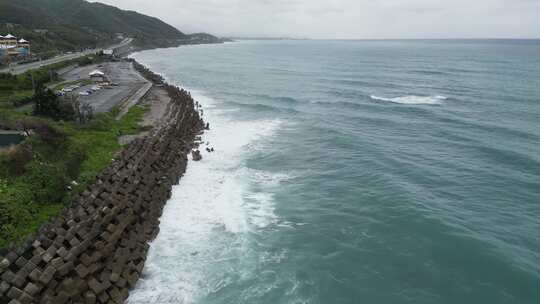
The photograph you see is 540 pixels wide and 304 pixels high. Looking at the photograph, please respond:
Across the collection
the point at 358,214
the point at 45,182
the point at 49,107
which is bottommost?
the point at 358,214

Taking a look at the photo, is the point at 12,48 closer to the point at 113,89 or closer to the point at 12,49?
the point at 12,49

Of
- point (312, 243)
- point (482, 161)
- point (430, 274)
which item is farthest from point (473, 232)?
point (482, 161)

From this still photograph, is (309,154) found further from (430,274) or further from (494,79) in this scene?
(494,79)

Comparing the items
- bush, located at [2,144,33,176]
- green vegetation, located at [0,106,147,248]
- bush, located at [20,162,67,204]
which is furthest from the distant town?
bush, located at [20,162,67,204]

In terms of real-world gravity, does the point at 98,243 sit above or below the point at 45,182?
below

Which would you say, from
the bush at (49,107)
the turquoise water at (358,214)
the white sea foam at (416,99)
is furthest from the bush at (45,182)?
the white sea foam at (416,99)

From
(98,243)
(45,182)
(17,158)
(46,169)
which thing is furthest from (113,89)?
(98,243)

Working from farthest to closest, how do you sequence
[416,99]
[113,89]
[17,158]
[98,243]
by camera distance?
[416,99]
[113,89]
[17,158]
[98,243]

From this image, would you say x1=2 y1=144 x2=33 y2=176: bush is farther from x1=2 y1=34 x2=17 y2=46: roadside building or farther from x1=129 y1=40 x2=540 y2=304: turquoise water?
x1=2 y1=34 x2=17 y2=46: roadside building
